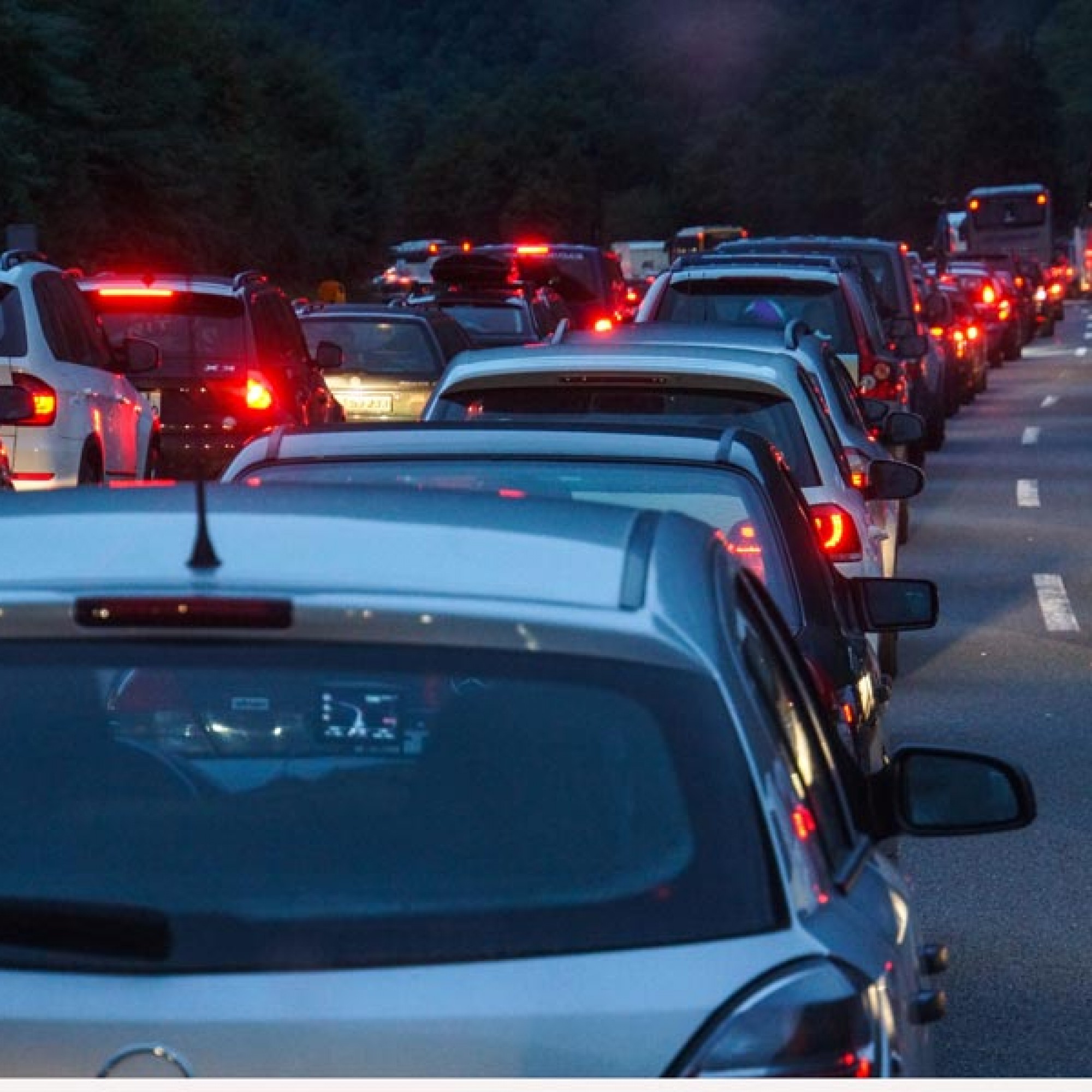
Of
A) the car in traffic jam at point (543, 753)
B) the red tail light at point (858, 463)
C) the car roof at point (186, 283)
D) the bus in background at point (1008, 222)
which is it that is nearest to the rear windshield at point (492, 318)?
the car roof at point (186, 283)

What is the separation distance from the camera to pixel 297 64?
81812mm

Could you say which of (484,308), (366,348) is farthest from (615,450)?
(484,308)

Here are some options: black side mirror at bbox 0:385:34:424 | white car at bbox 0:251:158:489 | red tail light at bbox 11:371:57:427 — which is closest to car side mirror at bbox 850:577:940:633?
black side mirror at bbox 0:385:34:424

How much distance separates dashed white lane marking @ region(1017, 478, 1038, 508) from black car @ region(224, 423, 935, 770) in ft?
54.8

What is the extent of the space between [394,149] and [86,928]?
174996 mm

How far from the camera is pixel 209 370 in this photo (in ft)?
69.9

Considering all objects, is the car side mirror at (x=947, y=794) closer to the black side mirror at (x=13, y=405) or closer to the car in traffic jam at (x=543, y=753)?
the car in traffic jam at (x=543, y=753)

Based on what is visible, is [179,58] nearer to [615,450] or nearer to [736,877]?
[615,450]

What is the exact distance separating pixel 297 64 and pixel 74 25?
3623 centimetres

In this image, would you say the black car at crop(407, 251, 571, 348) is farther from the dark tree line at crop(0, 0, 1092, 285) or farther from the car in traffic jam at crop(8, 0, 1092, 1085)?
the car in traffic jam at crop(8, 0, 1092, 1085)

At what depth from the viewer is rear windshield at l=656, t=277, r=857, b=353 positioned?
1866 cm

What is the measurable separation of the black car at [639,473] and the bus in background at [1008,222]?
85.3 meters

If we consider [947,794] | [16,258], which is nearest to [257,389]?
[16,258]

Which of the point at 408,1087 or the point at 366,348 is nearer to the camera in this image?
the point at 408,1087
